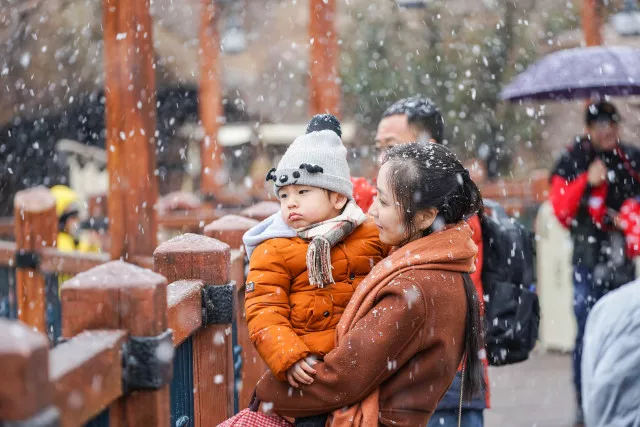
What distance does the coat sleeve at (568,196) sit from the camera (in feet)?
18.2

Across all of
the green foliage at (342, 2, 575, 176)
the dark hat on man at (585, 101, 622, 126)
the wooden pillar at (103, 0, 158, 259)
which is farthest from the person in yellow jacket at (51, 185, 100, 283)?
the green foliage at (342, 2, 575, 176)

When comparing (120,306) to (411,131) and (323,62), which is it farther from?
(323,62)

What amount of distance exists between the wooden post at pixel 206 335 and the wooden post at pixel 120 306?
0.79 metres

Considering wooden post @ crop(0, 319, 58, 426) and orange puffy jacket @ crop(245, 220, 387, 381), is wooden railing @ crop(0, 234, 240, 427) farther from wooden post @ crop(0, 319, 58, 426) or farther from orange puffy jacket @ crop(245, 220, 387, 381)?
orange puffy jacket @ crop(245, 220, 387, 381)

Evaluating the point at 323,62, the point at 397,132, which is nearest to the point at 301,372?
the point at 397,132

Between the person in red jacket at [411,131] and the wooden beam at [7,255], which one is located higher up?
the person in red jacket at [411,131]

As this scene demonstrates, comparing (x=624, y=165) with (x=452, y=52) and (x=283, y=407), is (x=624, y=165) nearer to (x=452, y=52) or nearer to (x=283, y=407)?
(x=283, y=407)

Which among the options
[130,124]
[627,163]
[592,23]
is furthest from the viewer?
A: [592,23]

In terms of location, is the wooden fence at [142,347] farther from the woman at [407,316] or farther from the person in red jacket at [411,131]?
the person in red jacket at [411,131]

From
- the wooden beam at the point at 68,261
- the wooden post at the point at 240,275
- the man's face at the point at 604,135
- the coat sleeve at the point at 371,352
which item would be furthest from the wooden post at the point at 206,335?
the man's face at the point at 604,135

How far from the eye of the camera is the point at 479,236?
3.08 m

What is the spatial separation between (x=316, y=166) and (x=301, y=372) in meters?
0.62

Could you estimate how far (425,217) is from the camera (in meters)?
2.30

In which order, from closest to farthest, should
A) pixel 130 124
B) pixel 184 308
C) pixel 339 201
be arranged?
pixel 184 308 → pixel 339 201 → pixel 130 124
